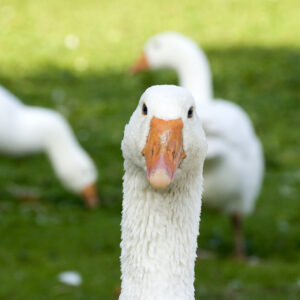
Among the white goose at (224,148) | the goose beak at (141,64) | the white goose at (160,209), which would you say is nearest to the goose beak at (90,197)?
the goose beak at (141,64)

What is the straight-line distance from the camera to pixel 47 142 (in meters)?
8.82

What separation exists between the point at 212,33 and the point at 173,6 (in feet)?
5.08

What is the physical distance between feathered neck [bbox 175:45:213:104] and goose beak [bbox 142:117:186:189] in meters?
5.09

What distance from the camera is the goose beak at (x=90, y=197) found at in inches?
338

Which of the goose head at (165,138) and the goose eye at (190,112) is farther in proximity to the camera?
the goose eye at (190,112)

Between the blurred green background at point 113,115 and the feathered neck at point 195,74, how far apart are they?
1174 millimetres

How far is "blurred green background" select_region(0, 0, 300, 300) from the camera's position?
6.51m

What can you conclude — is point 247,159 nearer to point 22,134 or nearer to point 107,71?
point 22,134

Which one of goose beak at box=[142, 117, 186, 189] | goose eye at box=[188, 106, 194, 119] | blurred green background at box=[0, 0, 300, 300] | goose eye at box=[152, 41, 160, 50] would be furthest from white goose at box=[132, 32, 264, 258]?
goose beak at box=[142, 117, 186, 189]

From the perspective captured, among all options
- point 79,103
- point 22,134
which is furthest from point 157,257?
point 79,103

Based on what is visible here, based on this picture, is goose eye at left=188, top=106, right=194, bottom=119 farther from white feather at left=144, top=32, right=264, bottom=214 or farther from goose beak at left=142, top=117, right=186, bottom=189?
white feather at left=144, top=32, right=264, bottom=214

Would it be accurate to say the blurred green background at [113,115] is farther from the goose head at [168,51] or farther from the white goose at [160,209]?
the white goose at [160,209]

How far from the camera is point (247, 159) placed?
7199 millimetres

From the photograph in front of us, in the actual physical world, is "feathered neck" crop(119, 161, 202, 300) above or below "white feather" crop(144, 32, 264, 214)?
below
